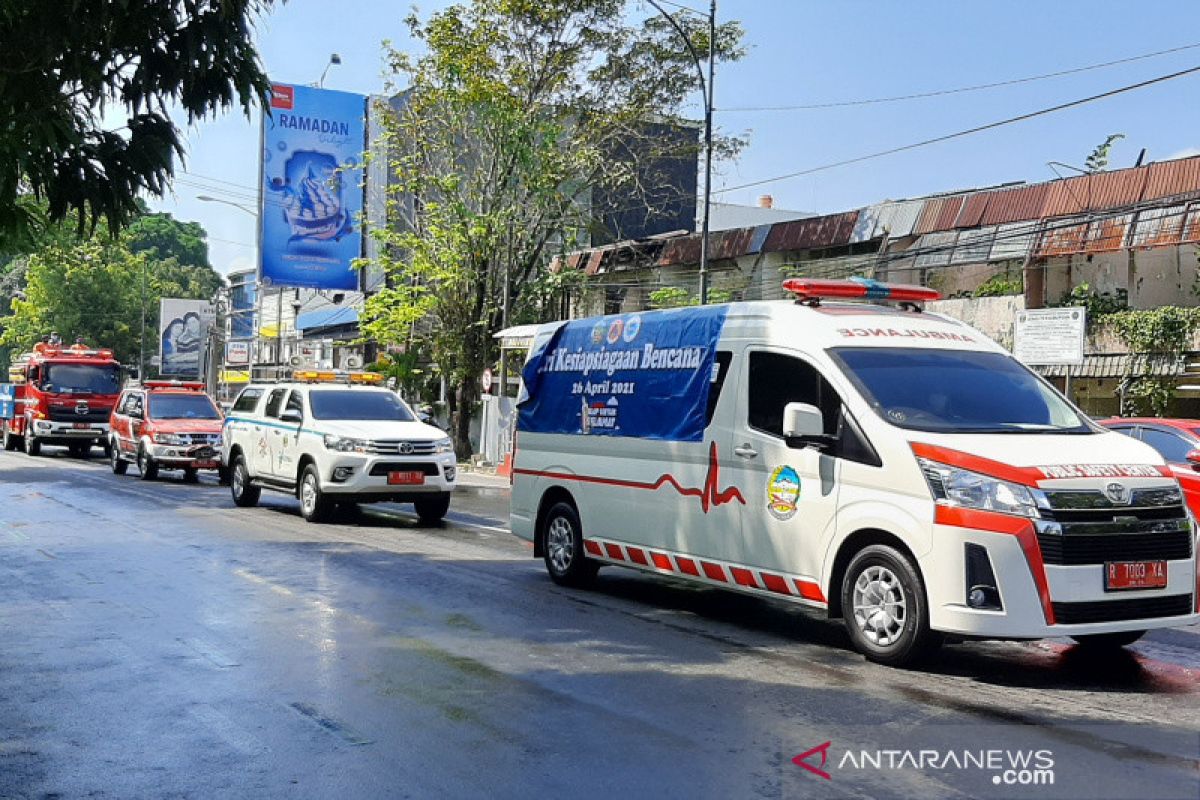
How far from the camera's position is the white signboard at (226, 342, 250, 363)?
2411 inches

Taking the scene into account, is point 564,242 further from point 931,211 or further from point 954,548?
point 954,548

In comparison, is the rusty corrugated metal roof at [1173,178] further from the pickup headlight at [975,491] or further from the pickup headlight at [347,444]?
the pickup headlight at [975,491]

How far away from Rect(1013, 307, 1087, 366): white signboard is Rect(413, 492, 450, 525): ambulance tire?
1096cm

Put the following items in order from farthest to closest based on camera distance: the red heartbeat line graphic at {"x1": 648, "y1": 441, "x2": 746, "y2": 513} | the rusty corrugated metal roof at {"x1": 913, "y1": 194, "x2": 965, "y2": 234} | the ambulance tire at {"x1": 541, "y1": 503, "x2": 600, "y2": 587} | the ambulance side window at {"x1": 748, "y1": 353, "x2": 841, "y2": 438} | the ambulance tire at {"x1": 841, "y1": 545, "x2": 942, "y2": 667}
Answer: the rusty corrugated metal roof at {"x1": 913, "y1": 194, "x2": 965, "y2": 234}, the ambulance tire at {"x1": 541, "y1": 503, "x2": 600, "y2": 587}, the red heartbeat line graphic at {"x1": 648, "y1": 441, "x2": 746, "y2": 513}, the ambulance side window at {"x1": 748, "y1": 353, "x2": 841, "y2": 438}, the ambulance tire at {"x1": 841, "y1": 545, "x2": 942, "y2": 667}

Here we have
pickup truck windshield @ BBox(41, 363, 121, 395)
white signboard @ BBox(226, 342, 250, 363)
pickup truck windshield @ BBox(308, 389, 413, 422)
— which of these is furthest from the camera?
white signboard @ BBox(226, 342, 250, 363)

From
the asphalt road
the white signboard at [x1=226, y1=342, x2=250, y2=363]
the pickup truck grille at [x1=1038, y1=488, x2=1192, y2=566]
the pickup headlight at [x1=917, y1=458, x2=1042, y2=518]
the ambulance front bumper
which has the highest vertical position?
the white signboard at [x1=226, y1=342, x2=250, y2=363]

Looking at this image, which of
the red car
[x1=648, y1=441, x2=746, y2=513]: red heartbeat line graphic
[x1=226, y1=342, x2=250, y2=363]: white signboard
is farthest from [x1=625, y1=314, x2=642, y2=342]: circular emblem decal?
[x1=226, y1=342, x2=250, y2=363]: white signboard

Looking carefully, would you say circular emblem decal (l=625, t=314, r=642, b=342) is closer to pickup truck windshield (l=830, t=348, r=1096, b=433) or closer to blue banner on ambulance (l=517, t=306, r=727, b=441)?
blue banner on ambulance (l=517, t=306, r=727, b=441)

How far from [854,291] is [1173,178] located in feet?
54.3

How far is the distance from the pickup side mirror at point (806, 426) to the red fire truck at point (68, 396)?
104ft

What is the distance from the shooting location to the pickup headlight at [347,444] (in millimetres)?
16422

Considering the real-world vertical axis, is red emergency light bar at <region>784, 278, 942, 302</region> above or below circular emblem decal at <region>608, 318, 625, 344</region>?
above

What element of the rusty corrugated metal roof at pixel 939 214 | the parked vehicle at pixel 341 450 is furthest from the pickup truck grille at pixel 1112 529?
the rusty corrugated metal roof at pixel 939 214

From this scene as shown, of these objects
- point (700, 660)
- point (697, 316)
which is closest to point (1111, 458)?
point (700, 660)
